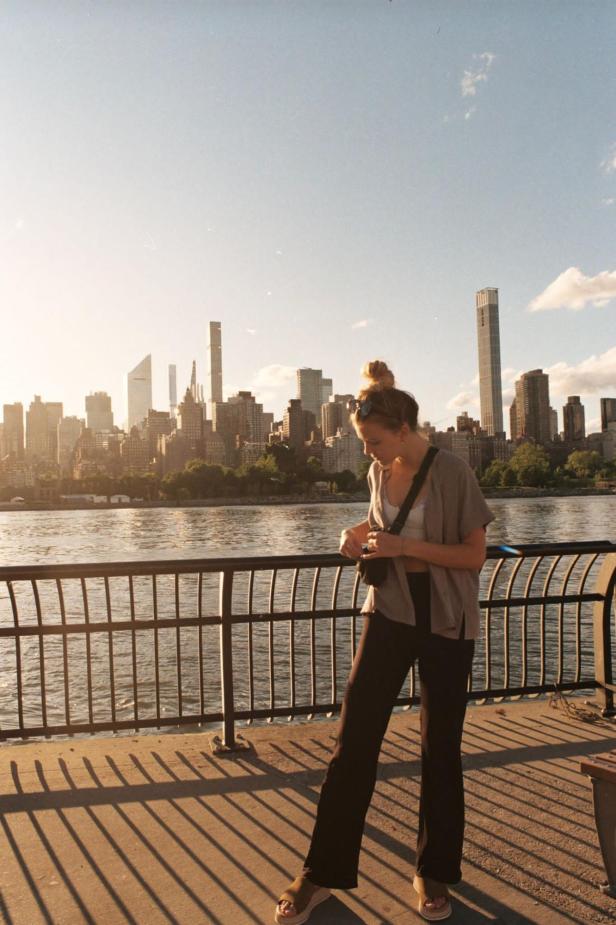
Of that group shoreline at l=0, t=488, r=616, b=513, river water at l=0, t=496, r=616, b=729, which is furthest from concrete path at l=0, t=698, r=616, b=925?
shoreline at l=0, t=488, r=616, b=513

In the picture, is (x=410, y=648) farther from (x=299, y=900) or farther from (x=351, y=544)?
(x=299, y=900)

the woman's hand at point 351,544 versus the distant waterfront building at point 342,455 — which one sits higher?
the distant waterfront building at point 342,455

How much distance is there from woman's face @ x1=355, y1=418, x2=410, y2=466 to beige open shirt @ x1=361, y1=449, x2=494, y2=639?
160mm

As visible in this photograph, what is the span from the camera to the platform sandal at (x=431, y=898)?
3123 millimetres

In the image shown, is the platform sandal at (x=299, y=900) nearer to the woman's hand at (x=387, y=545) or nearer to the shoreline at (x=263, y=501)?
the woman's hand at (x=387, y=545)

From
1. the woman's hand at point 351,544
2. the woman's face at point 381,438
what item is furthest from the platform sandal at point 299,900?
the woman's face at point 381,438

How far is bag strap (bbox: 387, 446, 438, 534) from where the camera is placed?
3.10 meters

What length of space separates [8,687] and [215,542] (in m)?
44.2

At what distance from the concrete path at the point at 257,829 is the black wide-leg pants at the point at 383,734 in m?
0.26

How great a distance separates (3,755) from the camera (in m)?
5.04

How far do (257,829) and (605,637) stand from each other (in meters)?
3.32

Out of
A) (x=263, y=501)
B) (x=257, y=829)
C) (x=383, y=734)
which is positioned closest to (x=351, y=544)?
(x=383, y=734)

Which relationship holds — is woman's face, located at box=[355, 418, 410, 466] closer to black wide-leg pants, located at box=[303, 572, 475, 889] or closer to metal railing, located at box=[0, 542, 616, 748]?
black wide-leg pants, located at box=[303, 572, 475, 889]

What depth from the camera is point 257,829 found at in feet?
12.9
